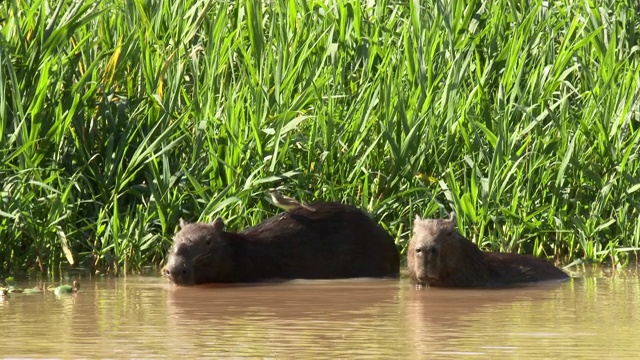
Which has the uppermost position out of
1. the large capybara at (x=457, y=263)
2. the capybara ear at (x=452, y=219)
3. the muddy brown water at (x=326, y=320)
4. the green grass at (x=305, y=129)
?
the green grass at (x=305, y=129)

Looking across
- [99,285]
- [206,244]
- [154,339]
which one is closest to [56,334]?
[154,339]

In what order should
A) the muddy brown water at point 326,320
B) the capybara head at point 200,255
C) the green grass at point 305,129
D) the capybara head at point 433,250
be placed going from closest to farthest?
the muddy brown water at point 326,320 < the capybara head at point 433,250 < the capybara head at point 200,255 < the green grass at point 305,129

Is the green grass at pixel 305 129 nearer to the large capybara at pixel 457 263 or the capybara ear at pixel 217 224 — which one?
the capybara ear at pixel 217 224

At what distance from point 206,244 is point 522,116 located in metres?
2.19

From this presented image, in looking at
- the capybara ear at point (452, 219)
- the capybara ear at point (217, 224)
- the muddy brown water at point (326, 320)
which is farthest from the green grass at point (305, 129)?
the muddy brown water at point (326, 320)

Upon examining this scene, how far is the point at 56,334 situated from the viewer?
5.04m

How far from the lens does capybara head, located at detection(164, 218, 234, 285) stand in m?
6.89

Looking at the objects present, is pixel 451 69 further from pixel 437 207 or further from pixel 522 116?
pixel 437 207

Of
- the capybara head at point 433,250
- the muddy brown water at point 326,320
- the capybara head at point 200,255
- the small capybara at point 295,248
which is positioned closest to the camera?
the muddy brown water at point 326,320

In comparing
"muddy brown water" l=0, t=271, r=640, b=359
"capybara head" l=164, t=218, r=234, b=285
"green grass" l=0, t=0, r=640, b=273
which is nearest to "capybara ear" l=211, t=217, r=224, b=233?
"capybara head" l=164, t=218, r=234, b=285

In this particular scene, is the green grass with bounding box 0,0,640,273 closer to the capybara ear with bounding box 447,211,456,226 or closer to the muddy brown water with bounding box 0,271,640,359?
the capybara ear with bounding box 447,211,456,226

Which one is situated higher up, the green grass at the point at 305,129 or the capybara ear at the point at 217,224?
the green grass at the point at 305,129

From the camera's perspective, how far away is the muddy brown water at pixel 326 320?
4.62 metres

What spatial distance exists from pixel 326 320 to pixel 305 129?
2754 millimetres
